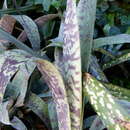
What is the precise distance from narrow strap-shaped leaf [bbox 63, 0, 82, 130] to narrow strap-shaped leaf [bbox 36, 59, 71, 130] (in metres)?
0.02

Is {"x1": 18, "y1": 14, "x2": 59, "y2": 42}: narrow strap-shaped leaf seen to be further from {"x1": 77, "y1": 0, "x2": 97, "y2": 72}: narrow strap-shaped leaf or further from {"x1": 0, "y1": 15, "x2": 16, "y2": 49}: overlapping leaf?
{"x1": 77, "y1": 0, "x2": 97, "y2": 72}: narrow strap-shaped leaf

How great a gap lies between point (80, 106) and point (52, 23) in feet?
1.87

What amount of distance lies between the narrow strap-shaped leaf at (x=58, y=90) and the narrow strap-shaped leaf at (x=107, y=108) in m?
0.05

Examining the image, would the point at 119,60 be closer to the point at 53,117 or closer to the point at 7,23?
the point at 53,117

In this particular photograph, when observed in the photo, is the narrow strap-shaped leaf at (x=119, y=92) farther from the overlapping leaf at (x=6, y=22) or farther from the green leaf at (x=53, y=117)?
the overlapping leaf at (x=6, y=22)

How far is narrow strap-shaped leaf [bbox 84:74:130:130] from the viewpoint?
0.57m

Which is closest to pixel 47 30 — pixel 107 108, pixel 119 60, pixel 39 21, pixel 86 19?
pixel 39 21

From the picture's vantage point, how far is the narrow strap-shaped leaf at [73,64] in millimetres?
606

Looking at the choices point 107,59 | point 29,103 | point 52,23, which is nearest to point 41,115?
point 29,103

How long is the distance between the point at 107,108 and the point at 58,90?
10 cm

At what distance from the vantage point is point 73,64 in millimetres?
617

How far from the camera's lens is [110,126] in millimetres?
571

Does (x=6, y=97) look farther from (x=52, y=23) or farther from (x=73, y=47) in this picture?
(x=52, y=23)

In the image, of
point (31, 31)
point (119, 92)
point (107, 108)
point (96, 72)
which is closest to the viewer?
point (107, 108)
